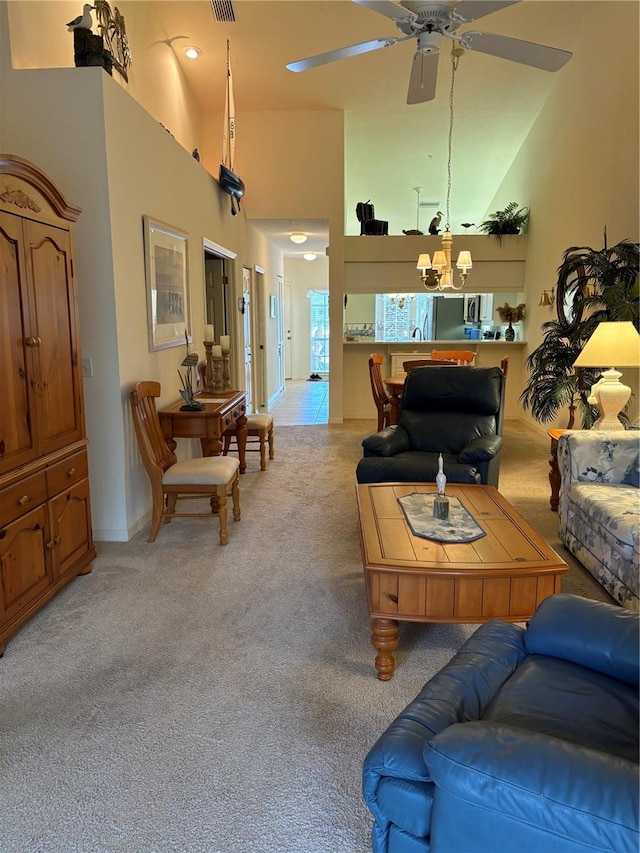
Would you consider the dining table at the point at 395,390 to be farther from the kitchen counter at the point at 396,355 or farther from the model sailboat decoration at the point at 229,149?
the model sailboat decoration at the point at 229,149

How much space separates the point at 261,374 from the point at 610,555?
20.6 feet

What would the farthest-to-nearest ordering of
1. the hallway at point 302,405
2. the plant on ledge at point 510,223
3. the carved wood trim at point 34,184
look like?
the hallway at point 302,405
the plant on ledge at point 510,223
the carved wood trim at point 34,184

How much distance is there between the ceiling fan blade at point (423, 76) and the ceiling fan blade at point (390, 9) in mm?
334

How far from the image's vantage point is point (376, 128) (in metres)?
7.14

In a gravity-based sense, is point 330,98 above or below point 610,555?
above

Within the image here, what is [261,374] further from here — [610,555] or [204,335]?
[610,555]

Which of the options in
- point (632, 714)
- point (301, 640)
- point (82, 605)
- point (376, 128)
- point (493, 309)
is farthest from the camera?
point (493, 309)

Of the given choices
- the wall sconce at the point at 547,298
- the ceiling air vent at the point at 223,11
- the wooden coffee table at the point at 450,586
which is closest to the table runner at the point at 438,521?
the wooden coffee table at the point at 450,586

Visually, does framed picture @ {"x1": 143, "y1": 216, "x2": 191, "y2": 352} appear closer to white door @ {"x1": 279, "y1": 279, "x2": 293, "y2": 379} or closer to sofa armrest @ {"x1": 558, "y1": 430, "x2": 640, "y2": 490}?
sofa armrest @ {"x1": 558, "y1": 430, "x2": 640, "y2": 490}

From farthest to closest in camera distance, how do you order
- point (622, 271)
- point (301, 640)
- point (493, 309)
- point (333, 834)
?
point (493, 309) < point (622, 271) < point (301, 640) < point (333, 834)

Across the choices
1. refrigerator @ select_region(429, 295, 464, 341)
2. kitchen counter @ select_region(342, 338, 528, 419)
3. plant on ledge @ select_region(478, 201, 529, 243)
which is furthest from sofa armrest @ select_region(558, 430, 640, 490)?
refrigerator @ select_region(429, 295, 464, 341)

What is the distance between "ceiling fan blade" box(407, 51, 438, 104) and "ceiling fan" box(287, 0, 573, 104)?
1cm

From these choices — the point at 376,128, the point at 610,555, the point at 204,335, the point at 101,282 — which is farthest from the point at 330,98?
the point at 610,555

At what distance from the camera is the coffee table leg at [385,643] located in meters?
2.20
